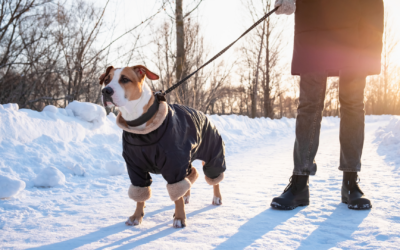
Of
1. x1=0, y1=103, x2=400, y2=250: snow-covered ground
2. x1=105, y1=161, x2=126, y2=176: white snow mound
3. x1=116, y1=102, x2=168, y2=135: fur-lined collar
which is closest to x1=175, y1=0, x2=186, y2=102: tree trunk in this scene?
x1=0, y1=103, x2=400, y2=250: snow-covered ground

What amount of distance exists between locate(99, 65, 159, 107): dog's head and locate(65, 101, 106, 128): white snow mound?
3206mm

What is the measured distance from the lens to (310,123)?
251cm

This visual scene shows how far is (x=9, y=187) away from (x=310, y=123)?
2837 mm

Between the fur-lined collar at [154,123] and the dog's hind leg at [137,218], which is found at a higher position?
the fur-lined collar at [154,123]

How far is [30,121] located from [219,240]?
3.74m

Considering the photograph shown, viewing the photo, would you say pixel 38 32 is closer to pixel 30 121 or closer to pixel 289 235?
pixel 30 121

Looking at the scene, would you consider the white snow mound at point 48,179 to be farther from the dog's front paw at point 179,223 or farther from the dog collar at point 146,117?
the dog's front paw at point 179,223

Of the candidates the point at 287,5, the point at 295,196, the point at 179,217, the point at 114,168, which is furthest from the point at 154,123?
the point at 114,168

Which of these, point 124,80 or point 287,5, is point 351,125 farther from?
point 124,80

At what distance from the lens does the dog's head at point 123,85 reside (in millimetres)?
2111

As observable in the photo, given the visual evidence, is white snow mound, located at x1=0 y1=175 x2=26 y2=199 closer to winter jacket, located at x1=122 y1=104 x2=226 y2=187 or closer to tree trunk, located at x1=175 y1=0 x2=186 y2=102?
winter jacket, located at x1=122 y1=104 x2=226 y2=187

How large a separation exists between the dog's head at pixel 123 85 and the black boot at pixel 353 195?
1890 millimetres

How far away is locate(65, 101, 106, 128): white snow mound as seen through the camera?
17.2ft

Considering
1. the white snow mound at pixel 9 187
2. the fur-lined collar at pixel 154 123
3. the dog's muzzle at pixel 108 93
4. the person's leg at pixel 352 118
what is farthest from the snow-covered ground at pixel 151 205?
the dog's muzzle at pixel 108 93
